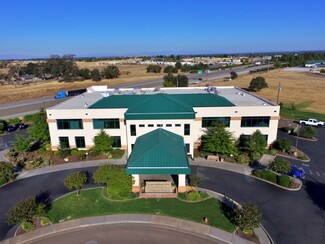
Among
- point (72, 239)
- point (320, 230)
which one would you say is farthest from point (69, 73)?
point (320, 230)

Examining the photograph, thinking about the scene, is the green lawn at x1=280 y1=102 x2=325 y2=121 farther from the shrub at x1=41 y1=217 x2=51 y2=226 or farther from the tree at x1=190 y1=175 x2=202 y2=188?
the shrub at x1=41 y1=217 x2=51 y2=226

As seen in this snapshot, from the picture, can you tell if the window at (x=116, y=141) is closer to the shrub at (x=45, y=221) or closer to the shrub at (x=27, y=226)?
the shrub at (x=45, y=221)

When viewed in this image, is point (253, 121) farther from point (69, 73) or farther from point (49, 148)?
point (69, 73)

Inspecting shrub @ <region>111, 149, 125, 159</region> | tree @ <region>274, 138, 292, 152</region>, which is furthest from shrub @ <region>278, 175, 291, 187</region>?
shrub @ <region>111, 149, 125, 159</region>

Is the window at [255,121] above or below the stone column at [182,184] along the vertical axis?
above

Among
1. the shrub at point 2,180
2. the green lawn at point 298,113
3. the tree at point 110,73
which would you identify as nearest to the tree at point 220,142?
the shrub at point 2,180

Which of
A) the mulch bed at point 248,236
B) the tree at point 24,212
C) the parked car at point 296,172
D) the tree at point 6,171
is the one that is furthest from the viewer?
the parked car at point 296,172

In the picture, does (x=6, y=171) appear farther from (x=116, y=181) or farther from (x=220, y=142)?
(x=220, y=142)
